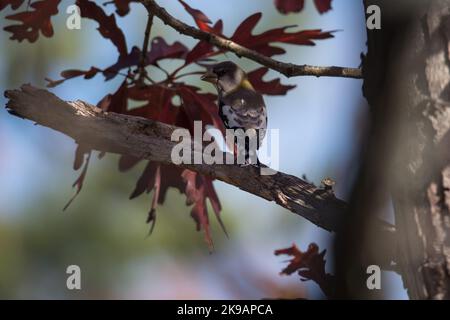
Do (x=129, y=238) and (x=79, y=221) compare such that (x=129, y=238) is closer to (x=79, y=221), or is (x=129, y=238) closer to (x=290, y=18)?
(x=79, y=221)

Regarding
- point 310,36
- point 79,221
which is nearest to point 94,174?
point 79,221

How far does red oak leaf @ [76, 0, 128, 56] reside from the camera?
3.23 m

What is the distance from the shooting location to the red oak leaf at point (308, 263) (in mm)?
2395

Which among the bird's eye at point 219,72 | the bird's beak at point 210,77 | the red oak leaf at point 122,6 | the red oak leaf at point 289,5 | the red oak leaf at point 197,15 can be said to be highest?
the bird's eye at point 219,72

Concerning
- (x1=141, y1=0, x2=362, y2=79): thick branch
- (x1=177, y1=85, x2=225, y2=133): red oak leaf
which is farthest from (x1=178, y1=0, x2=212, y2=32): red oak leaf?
(x1=177, y1=85, x2=225, y2=133): red oak leaf

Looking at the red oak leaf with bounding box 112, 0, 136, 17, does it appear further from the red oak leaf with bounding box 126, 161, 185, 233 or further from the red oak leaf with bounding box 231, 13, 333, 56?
the red oak leaf with bounding box 126, 161, 185, 233

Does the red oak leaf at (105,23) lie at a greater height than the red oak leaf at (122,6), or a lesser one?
lesser

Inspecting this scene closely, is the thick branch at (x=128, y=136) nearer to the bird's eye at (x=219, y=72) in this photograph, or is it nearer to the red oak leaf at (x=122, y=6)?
the red oak leaf at (x=122, y=6)

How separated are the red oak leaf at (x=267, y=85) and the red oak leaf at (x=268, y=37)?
0.49 ft

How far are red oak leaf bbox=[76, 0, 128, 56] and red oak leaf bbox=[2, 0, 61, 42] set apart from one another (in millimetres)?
155

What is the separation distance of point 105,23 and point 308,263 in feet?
5.24

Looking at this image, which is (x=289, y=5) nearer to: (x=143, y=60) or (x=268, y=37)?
(x=268, y=37)

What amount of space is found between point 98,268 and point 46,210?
0.65m

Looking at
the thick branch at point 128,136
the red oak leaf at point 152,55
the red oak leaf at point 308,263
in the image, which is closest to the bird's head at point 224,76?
the red oak leaf at point 152,55
